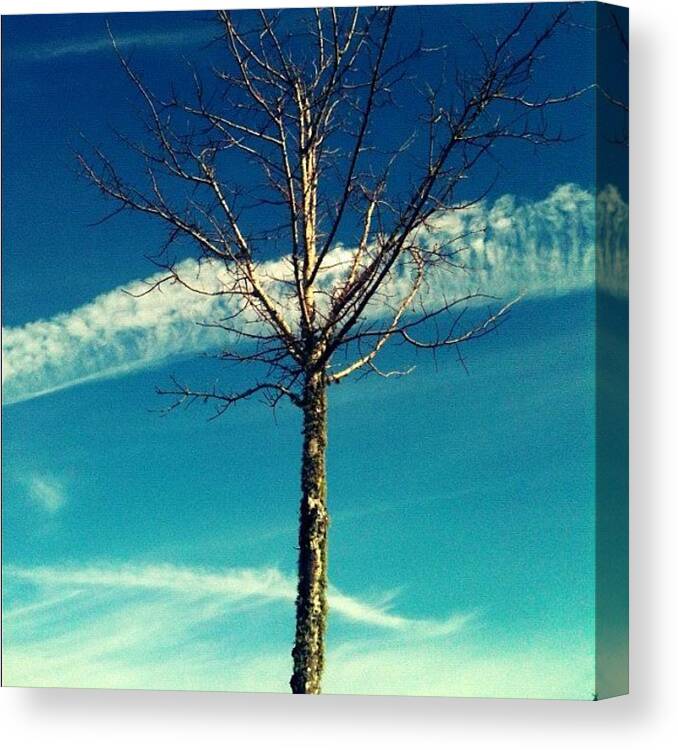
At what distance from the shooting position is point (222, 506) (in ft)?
24.2

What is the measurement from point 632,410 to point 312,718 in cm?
183

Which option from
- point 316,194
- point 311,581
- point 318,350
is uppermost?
point 316,194

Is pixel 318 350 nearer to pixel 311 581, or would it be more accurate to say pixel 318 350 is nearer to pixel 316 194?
→ pixel 316 194

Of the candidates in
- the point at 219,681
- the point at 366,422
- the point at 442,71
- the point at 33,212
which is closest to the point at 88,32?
the point at 33,212

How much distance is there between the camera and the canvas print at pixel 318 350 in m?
7.10

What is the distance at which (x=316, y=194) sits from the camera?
746 centimetres

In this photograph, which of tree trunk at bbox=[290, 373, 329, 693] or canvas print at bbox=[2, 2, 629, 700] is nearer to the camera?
canvas print at bbox=[2, 2, 629, 700]

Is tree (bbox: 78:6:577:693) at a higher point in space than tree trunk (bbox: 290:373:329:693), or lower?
higher

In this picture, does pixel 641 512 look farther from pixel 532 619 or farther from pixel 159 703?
pixel 159 703

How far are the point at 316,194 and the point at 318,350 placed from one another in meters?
0.66

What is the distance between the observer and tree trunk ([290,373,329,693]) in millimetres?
7305

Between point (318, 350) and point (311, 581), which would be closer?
point (311, 581)

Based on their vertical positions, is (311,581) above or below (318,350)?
below

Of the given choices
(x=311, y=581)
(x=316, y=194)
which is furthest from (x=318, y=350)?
(x=311, y=581)
